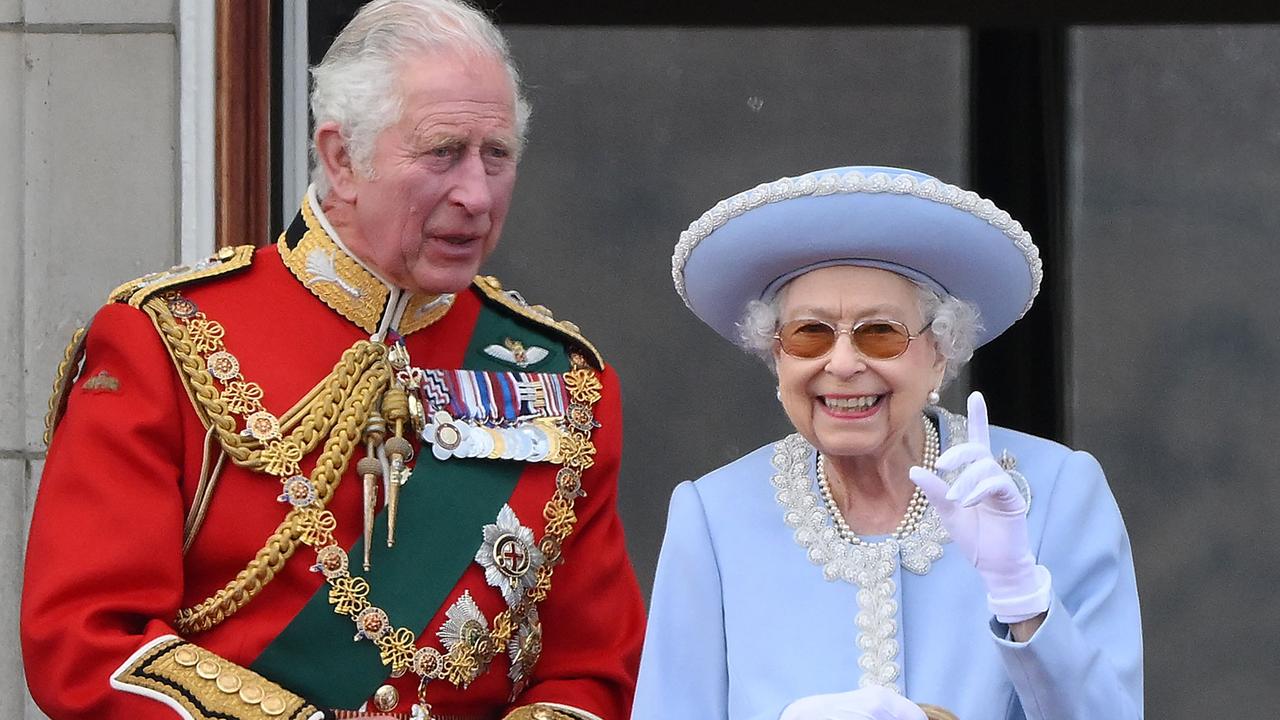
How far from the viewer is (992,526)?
110 inches

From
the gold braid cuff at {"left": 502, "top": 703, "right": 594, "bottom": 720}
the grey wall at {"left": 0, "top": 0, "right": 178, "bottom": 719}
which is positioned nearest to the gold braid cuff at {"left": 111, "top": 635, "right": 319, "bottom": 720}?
the gold braid cuff at {"left": 502, "top": 703, "right": 594, "bottom": 720}

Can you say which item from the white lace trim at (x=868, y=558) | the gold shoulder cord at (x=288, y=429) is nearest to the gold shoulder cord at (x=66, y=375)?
the gold shoulder cord at (x=288, y=429)

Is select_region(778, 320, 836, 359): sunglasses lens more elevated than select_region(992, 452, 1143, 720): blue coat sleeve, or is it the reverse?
select_region(778, 320, 836, 359): sunglasses lens

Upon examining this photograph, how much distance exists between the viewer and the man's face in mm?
3523

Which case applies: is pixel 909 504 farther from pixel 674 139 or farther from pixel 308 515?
pixel 674 139

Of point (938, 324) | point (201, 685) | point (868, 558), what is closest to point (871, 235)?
Answer: point (938, 324)

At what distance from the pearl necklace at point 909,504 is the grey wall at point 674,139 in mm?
1588

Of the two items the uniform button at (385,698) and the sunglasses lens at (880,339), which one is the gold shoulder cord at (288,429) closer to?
the uniform button at (385,698)

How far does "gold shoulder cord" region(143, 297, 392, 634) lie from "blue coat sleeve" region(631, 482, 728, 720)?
0.59 meters

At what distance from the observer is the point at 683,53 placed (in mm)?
4824

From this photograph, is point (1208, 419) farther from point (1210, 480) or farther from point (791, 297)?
point (791, 297)

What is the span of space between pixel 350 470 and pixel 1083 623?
114 cm

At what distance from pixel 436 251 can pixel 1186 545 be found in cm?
191

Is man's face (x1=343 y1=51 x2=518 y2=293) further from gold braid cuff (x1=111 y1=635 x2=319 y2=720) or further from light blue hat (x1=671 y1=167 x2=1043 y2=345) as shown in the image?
gold braid cuff (x1=111 y1=635 x2=319 y2=720)
